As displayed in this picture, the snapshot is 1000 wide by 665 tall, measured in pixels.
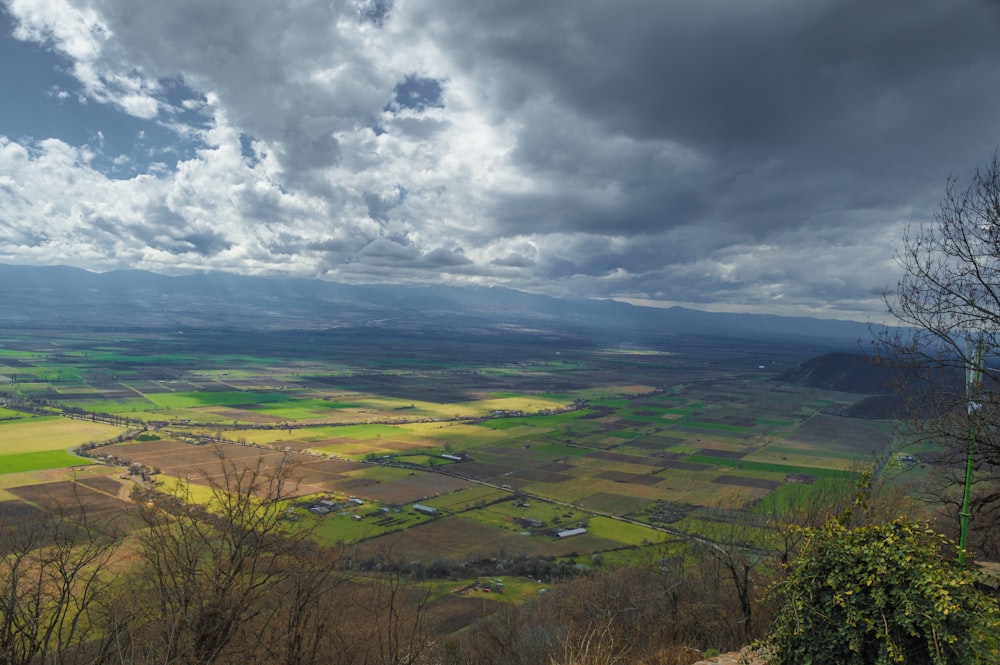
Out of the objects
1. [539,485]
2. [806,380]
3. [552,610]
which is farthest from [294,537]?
[806,380]

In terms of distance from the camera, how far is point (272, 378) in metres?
171

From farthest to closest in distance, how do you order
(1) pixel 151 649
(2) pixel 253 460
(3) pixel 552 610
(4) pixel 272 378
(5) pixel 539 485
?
(4) pixel 272 378
(2) pixel 253 460
(5) pixel 539 485
(3) pixel 552 610
(1) pixel 151 649

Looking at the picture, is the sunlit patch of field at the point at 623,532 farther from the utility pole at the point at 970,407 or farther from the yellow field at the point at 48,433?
the yellow field at the point at 48,433

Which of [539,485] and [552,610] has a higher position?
[552,610]

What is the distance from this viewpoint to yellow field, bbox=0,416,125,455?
78375 mm

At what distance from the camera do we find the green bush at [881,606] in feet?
23.9

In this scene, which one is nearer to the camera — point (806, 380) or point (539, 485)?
point (539, 485)

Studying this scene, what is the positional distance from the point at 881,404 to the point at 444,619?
148 meters

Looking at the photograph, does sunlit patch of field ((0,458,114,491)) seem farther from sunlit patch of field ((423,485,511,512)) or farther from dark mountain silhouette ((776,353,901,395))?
dark mountain silhouette ((776,353,901,395))

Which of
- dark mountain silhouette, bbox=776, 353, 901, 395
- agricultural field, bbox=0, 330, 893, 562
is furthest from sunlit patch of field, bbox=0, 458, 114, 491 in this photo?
dark mountain silhouette, bbox=776, 353, 901, 395

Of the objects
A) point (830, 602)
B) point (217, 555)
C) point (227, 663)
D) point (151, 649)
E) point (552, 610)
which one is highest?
point (830, 602)

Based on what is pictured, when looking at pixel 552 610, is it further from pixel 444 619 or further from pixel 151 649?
pixel 151 649

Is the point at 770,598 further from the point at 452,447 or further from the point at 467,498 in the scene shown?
the point at 452,447

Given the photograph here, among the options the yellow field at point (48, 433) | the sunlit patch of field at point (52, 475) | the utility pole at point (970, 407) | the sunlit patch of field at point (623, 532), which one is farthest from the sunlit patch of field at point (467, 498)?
the yellow field at point (48, 433)
